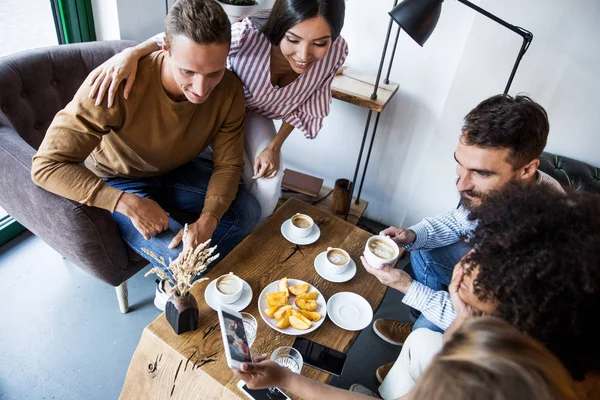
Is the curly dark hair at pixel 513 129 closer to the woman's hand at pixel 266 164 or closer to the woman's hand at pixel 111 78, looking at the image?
the woman's hand at pixel 266 164

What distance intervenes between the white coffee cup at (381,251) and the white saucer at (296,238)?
22 cm

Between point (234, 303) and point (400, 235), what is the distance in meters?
0.73

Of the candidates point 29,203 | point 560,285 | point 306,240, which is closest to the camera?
point 560,285

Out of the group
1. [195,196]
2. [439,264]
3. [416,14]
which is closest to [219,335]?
[195,196]

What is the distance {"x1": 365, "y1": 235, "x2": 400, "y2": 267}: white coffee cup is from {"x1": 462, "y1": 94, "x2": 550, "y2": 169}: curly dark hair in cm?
46

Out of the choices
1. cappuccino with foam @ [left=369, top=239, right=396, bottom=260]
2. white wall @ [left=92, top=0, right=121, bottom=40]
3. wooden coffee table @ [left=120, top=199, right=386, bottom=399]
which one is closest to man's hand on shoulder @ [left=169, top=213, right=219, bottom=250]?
wooden coffee table @ [left=120, top=199, right=386, bottom=399]

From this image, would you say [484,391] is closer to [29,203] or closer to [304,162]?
[29,203]

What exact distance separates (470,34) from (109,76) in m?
1.60

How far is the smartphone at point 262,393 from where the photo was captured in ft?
3.57

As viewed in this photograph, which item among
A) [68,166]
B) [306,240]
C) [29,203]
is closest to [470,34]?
[306,240]

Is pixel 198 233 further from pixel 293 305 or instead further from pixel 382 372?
pixel 382 372

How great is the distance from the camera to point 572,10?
1.84m

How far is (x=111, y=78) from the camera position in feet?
4.40

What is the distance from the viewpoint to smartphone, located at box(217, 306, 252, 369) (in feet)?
3.37
